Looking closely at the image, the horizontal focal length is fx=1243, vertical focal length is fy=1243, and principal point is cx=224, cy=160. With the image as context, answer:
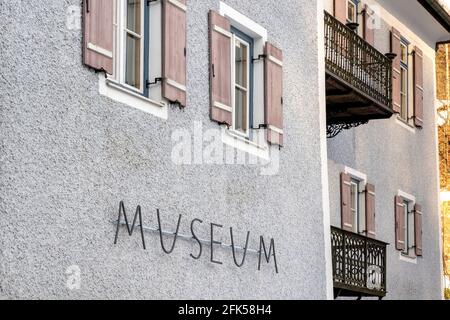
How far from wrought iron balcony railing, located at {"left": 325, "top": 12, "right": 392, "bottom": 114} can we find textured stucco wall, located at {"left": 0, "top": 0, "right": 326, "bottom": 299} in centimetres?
284

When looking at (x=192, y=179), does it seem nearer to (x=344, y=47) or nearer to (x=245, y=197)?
(x=245, y=197)

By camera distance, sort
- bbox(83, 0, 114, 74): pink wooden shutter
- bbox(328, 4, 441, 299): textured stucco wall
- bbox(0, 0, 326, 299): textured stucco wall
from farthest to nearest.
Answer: bbox(328, 4, 441, 299): textured stucco wall < bbox(83, 0, 114, 74): pink wooden shutter < bbox(0, 0, 326, 299): textured stucco wall

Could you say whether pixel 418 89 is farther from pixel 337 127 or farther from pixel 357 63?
pixel 357 63

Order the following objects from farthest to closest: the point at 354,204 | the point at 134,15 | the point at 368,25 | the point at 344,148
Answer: the point at 368,25, the point at 354,204, the point at 344,148, the point at 134,15

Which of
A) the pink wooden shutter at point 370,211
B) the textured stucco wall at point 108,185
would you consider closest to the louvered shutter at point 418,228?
the pink wooden shutter at point 370,211

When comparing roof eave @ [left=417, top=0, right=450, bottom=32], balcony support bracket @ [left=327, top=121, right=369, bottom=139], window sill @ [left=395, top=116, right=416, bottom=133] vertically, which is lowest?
balcony support bracket @ [left=327, top=121, right=369, bottom=139]

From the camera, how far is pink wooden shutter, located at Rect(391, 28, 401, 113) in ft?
75.1

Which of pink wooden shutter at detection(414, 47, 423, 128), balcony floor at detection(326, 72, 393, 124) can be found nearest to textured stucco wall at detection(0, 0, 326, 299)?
balcony floor at detection(326, 72, 393, 124)

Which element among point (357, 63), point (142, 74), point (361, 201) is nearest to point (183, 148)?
point (142, 74)

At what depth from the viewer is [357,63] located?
19.7 meters

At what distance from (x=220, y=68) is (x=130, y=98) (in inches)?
83.3

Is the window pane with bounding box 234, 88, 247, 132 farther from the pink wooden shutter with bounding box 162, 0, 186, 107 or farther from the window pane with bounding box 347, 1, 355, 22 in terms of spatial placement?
the window pane with bounding box 347, 1, 355, 22

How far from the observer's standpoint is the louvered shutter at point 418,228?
2411 cm

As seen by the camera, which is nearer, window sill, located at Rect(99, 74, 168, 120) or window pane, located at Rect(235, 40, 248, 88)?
window sill, located at Rect(99, 74, 168, 120)
